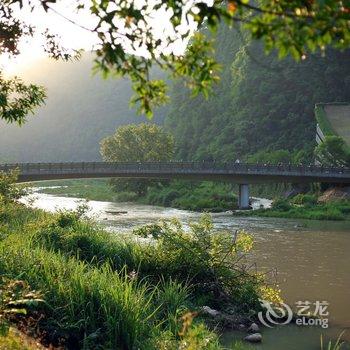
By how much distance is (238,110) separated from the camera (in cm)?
10244

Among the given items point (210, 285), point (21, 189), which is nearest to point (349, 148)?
point (21, 189)

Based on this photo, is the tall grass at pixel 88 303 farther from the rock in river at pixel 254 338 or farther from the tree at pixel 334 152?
the tree at pixel 334 152

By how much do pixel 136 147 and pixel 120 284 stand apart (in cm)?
6217

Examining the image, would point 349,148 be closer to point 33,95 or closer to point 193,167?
→ point 193,167

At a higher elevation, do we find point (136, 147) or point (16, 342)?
point (136, 147)

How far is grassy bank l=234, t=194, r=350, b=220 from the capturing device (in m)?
45.5

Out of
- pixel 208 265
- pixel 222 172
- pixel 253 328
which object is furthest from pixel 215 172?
pixel 253 328

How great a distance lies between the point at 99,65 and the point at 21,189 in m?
22.2

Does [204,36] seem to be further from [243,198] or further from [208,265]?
[243,198]

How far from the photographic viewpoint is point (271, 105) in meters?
94.8

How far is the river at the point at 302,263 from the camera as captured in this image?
40.6ft

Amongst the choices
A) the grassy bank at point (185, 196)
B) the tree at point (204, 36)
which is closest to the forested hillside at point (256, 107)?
the grassy bank at point (185, 196)

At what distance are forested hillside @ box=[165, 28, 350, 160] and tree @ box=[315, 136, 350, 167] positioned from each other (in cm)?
2053

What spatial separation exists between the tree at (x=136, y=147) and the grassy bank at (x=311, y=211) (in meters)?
23.7
